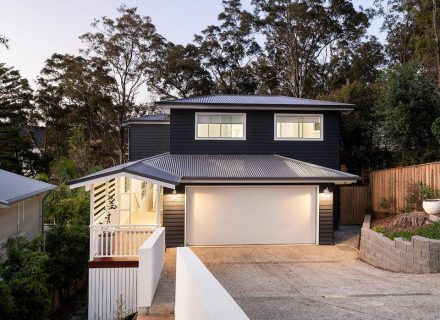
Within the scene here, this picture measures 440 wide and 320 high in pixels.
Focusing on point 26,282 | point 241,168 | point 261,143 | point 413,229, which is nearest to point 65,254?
point 26,282

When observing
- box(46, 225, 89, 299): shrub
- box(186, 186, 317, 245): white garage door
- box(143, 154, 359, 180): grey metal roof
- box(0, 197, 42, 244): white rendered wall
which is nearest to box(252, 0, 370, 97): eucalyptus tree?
box(143, 154, 359, 180): grey metal roof

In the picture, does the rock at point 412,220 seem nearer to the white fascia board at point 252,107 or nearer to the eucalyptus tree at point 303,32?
the white fascia board at point 252,107

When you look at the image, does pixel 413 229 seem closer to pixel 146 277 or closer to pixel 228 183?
pixel 228 183

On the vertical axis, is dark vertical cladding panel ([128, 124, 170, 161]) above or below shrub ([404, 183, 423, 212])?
above

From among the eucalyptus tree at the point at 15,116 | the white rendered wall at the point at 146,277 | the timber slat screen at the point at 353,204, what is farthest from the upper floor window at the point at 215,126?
the eucalyptus tree at the point at 15,116

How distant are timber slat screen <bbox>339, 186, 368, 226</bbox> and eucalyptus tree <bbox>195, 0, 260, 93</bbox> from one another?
1924 centimetres

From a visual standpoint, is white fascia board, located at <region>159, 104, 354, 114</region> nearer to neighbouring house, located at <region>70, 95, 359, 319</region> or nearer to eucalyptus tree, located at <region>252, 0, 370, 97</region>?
neighbouring house, located at <region>70, 95, 359, 319</region>

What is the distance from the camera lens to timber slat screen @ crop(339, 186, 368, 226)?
55.2ft

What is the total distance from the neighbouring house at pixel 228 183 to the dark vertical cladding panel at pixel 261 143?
0.13 ft

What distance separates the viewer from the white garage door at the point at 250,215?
1317cm

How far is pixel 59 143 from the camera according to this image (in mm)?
35812

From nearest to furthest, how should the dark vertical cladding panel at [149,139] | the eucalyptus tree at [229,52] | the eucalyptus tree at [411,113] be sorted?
the eucalyptus tree at [411,113] < the dark vertical cladding panel at [149,139] < the eucalyptus tree at [229,52]

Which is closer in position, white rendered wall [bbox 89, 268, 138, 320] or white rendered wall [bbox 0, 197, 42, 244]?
white rendered wall [bbox 89, 268, 138, 320]

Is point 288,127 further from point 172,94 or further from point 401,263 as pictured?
point 172,94
